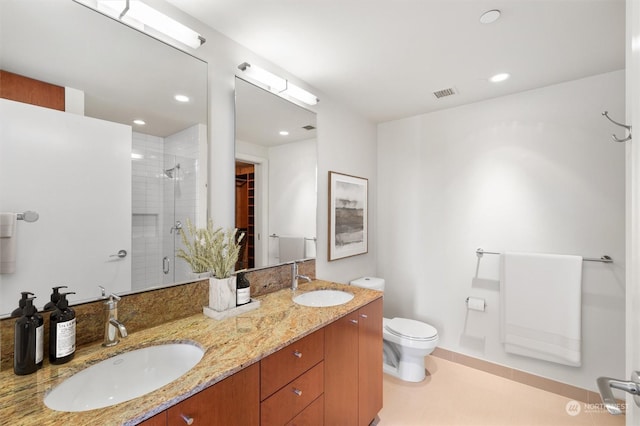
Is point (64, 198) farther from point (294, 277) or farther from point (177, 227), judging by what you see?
point (294, 277)

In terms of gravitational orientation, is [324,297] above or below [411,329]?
above

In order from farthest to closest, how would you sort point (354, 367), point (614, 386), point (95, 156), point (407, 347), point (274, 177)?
point (407, 347) < point (274, 177) < point (354, 367) < point (95, 156) < point (614, 386)

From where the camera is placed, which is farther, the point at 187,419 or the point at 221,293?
the point at 221,293

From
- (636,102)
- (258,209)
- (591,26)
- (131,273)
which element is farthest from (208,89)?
(591,26)

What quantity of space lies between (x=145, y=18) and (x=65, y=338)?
1.35 m

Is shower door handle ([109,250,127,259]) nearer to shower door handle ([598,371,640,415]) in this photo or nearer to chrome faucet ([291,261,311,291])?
chrome faucet ([291,261,311,291])

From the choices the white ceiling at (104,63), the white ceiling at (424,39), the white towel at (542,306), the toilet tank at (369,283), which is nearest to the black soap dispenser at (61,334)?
the white ceiling at (104,63)

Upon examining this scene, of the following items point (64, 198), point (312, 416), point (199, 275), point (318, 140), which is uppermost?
point (318, 140)

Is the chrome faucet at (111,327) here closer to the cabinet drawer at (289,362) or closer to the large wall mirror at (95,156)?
the large wall mirror at (95,156)

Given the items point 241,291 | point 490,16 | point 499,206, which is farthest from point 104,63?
point 499,206

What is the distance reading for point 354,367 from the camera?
1613 millimetres

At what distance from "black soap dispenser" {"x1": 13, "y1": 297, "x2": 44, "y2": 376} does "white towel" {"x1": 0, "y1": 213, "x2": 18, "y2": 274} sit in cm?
18

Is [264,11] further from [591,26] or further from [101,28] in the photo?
[591,26]

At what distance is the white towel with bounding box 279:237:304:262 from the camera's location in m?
2.05
